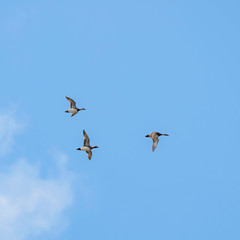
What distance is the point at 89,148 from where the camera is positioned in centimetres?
6238

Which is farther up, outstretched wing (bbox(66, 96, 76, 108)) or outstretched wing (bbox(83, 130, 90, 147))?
outstretched wing (bbox(66, 96, 76, 108))

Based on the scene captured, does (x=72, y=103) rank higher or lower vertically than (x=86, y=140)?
higher

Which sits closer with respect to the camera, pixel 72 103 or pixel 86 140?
pixel 86 140

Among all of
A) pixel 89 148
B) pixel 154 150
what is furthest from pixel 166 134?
pixel 89 148

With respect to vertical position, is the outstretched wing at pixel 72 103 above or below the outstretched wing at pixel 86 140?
above

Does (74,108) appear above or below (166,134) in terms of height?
above

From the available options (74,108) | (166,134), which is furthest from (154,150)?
(74,108)

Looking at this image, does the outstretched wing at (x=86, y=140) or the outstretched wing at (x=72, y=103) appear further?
the outstretched wing at (x=72, y=103)

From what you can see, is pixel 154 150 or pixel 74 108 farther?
pixel 74 108

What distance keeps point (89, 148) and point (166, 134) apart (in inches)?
356

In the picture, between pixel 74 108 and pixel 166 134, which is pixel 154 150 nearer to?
pixel 166 134

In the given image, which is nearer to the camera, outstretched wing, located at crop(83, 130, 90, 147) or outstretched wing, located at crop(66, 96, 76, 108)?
outstretched wing, located at crop(83, 130, 90, 147)

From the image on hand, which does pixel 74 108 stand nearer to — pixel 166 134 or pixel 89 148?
pixel 89 148

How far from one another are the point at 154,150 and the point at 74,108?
12.3 metres
